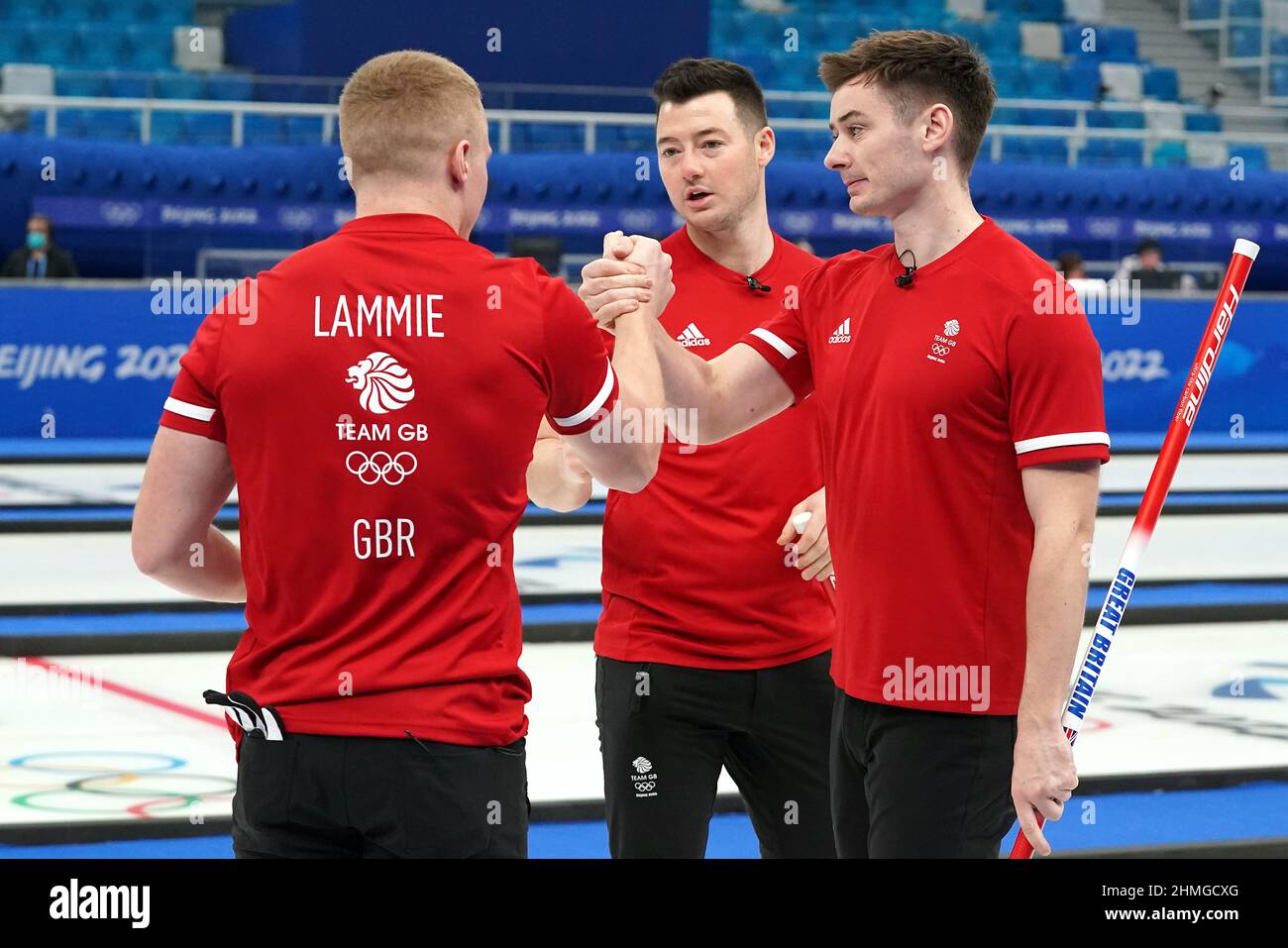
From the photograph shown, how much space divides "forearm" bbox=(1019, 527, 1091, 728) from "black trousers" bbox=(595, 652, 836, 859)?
968 mm

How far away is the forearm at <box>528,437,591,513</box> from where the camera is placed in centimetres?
338

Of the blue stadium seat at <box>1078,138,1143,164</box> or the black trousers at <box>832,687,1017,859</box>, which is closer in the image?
the black trousers at <box>832,687,1017,859</box>

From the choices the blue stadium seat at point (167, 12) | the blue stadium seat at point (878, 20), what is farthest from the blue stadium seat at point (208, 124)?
the blue stadium seat at point (878, 20)

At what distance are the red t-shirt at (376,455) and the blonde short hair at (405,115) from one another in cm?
12

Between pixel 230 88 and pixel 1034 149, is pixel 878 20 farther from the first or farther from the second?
pixel 230 88

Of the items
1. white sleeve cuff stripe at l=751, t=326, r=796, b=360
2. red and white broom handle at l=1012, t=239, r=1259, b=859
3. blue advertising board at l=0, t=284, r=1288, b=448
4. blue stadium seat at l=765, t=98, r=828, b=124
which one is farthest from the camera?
blue stadium seat at l=765, t=98, r=828, b=124

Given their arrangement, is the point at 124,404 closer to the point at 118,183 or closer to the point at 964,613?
the point at 118,183

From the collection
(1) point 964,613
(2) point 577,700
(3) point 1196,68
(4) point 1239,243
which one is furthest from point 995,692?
(3) point 1196,68

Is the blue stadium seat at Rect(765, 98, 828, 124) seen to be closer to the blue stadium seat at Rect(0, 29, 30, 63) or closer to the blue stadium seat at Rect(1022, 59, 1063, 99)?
the blue stadium seat at Rect(1022, 59, 1063, 99)

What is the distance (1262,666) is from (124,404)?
333 inches

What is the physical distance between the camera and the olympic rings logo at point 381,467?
2.33 metres

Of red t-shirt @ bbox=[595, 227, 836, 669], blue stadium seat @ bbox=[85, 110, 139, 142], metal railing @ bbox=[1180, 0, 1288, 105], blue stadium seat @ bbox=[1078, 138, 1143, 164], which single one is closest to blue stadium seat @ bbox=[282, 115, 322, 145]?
blue stadium seat @ bbox=[85, 110, 139, 142]

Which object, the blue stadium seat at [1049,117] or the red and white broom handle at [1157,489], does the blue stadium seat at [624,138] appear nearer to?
the blue stadium seat at [1049,117]
